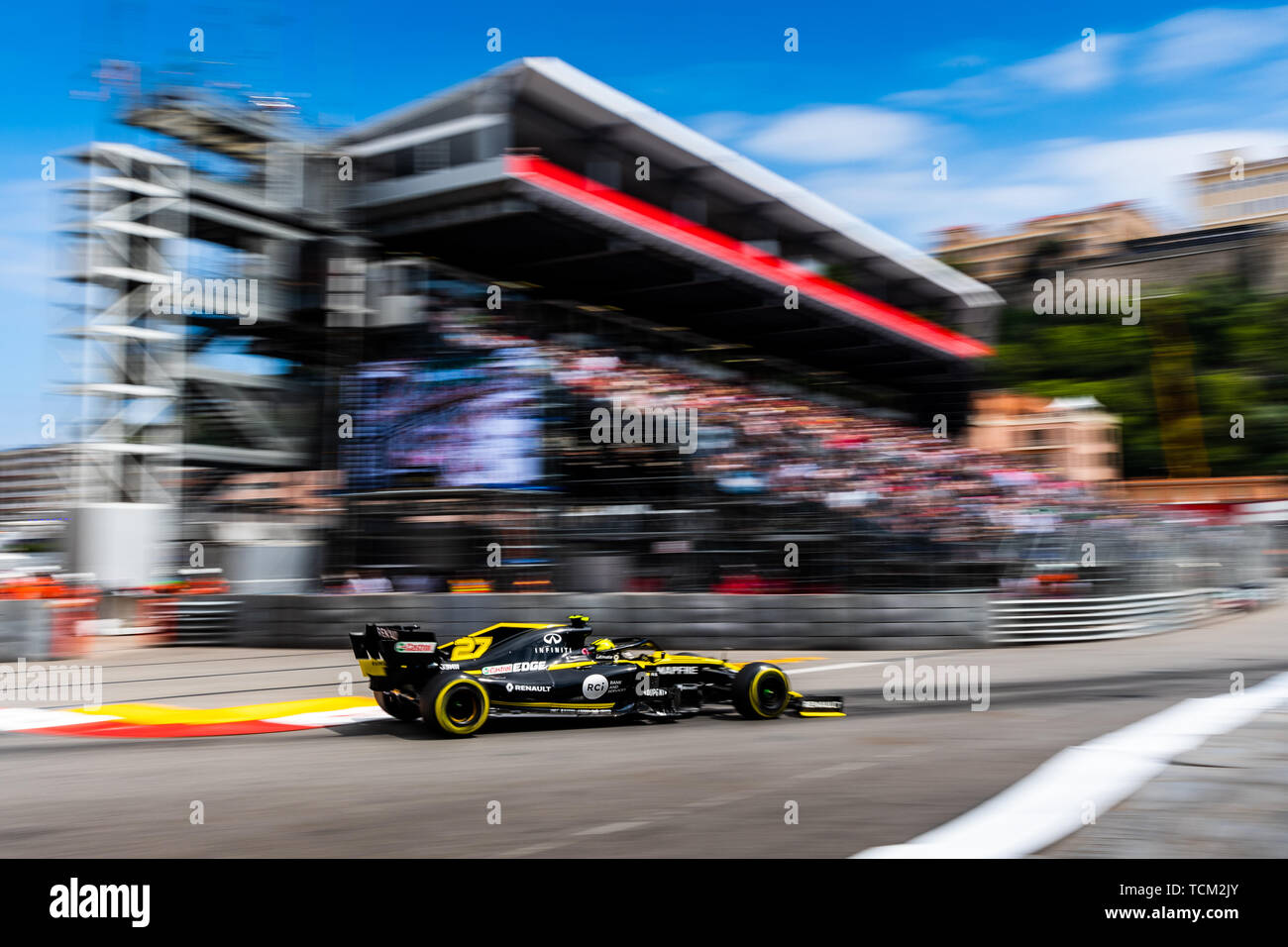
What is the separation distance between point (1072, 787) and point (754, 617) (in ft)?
31.5

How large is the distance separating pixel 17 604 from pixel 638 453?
8.91 meters

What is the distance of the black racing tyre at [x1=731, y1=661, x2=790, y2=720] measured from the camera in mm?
8977

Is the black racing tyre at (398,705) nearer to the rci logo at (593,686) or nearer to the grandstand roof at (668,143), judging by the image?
the rci logo at (593,686)

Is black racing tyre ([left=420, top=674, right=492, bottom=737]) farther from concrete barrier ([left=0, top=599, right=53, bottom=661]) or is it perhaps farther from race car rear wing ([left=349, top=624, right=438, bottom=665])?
concrete barrier ([left=0, top=599, right=53, bottom=661])

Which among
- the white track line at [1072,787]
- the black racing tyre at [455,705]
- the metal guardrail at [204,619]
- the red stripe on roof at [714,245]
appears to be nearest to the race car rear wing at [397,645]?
the black racing tyre at [455,705]

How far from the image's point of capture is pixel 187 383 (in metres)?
23.1

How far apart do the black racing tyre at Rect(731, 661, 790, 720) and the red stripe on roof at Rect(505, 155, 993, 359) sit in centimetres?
1266

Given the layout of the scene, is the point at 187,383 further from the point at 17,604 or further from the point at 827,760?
the point at 827,760

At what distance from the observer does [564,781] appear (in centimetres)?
653

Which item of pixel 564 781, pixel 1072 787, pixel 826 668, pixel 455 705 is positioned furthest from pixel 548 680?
pixel 826 668

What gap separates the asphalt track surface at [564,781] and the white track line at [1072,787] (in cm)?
18

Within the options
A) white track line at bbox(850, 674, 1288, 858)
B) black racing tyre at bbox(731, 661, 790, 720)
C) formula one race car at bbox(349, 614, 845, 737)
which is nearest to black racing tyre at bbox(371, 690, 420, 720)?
formula one race car at bbox(349, 614, 845, 737)

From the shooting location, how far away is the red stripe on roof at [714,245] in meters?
19.9

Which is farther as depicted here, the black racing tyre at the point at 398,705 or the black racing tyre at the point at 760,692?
the black racing tyre at the point at 760,692
